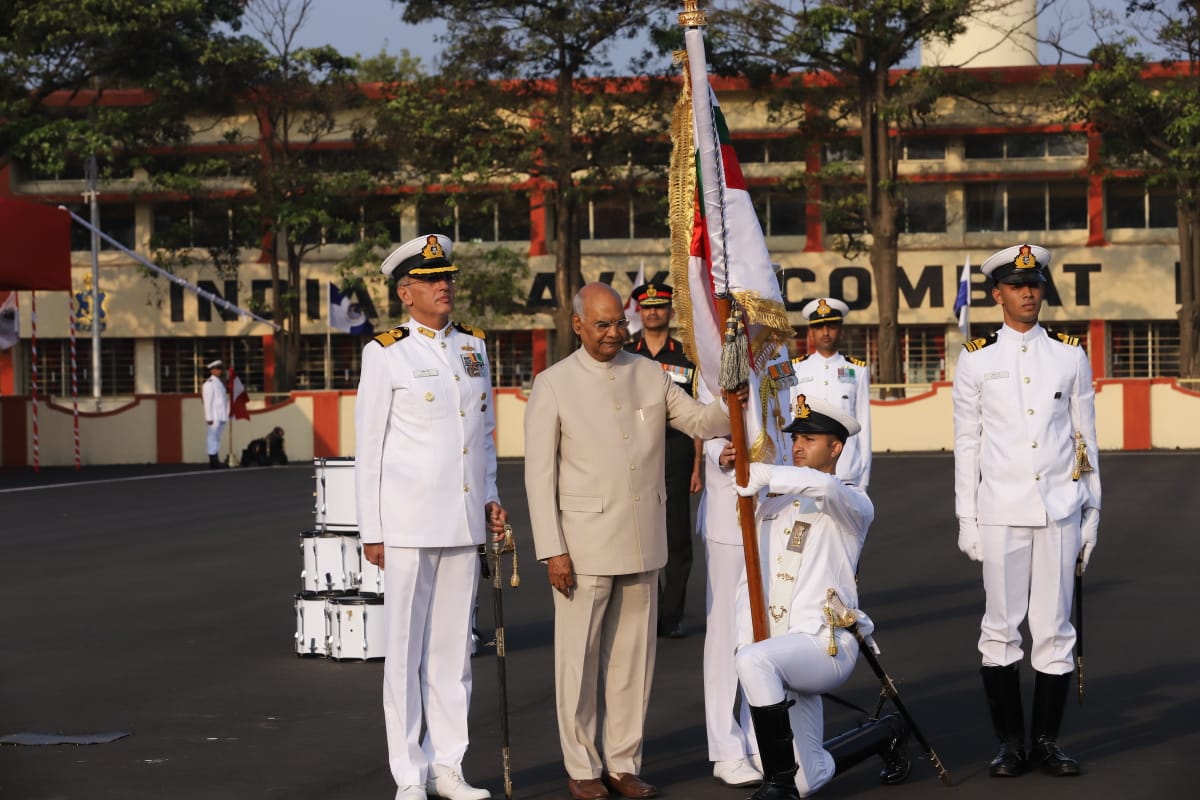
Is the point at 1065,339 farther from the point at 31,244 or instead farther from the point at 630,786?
the point at 31,244

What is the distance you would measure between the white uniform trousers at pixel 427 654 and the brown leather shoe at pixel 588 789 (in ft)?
1.53

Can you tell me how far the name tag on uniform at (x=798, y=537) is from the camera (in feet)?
23.6

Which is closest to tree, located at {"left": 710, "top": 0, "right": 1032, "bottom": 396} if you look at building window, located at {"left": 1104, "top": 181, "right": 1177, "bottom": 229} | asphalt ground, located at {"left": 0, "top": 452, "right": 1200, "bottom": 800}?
building window, located at {"left": 1104, "top": 181, "right": 1177, "bottom": 229}

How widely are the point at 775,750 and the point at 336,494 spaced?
5384 millimetres

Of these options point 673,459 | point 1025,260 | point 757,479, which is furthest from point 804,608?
point 673,459

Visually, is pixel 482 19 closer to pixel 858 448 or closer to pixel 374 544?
pixel 858 448

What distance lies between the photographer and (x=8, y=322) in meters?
36.2

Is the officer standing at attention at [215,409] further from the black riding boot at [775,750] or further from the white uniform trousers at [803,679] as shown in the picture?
the black riding boot at [775,750]

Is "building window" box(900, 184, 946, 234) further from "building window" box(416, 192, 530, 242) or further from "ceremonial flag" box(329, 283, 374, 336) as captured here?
"ceremonial flag" box(329, 283, 374, 336)

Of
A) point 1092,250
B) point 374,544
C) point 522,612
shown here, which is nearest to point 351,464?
point 522,612

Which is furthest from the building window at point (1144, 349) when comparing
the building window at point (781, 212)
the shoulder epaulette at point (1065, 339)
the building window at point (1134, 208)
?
the shoulder epaulette at point (1065, 339)

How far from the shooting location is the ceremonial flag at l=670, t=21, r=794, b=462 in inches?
294

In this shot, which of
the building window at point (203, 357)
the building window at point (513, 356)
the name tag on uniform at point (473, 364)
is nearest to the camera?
the name tag on uniform at point (473, 364)

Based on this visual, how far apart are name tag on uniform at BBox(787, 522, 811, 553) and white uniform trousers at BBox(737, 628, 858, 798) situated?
34 centimetres
